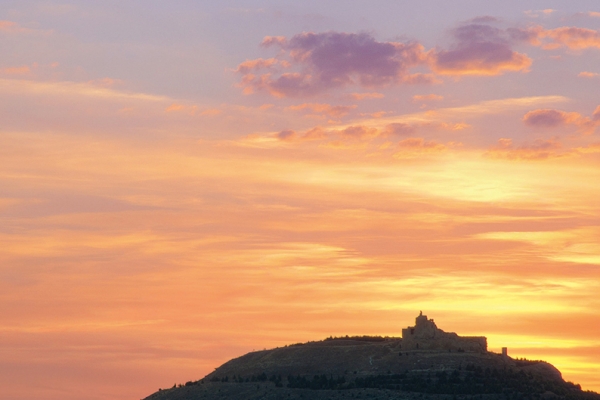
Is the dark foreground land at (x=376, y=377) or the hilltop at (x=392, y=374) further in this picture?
the hilltop at (x=392, y=374)

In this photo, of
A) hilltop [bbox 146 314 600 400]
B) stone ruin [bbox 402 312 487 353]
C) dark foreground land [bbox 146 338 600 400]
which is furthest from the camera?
stone ruin [bbox 402 312 487 353]

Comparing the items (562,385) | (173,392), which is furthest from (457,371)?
(173,392)

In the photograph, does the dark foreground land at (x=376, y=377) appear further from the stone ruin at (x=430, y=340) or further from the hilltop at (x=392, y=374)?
the stone ruin at (x=430, y=340)

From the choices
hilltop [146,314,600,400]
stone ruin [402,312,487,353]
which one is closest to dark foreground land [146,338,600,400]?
hilltop [146,314,600,400]

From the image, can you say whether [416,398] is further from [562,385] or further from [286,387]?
[562,385]

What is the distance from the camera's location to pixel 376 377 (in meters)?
120

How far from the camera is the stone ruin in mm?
128375

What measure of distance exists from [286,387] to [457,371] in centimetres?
1933

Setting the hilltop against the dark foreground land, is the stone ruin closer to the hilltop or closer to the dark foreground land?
the hilltop

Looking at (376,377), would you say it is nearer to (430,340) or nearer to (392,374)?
→ (392,374)

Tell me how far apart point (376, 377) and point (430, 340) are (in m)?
11.9

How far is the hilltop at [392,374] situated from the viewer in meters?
116

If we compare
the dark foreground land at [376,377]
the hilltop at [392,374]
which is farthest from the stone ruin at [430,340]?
the dark foreground land at [376,377]

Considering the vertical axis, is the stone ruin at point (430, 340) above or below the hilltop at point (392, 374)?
above
